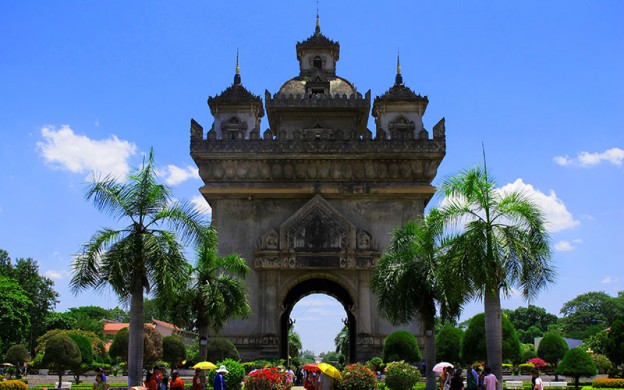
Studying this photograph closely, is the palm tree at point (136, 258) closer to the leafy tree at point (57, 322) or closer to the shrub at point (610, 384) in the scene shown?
the shrub at point (610, 384)

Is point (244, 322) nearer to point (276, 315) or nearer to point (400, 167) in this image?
point (276, 315)

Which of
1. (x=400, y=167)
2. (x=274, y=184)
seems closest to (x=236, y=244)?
(x=274, y=184)

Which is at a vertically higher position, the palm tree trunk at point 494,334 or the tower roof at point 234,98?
the tower roof at point 234,98

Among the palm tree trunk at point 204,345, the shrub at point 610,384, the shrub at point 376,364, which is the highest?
the palm tree trunk at point 204,345

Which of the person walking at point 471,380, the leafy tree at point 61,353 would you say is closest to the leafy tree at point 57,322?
the leafy tree at point 61,353

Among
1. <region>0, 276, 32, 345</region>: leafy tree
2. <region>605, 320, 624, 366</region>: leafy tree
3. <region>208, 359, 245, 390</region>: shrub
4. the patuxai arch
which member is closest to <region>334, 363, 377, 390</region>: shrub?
<region>208, 359, 245, 390</region>: shrub

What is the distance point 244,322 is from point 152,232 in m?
16.6

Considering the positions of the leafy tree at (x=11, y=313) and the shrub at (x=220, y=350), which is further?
the leafy tree at (x=11, y=313)

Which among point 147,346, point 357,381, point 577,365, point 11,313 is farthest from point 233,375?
point 11,313

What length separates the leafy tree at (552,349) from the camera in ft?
149

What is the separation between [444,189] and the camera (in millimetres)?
19844

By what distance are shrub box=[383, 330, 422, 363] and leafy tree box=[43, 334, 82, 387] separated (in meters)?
14.8

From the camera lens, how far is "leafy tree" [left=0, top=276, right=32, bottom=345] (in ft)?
161

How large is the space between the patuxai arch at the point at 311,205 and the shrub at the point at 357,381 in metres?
14.9
